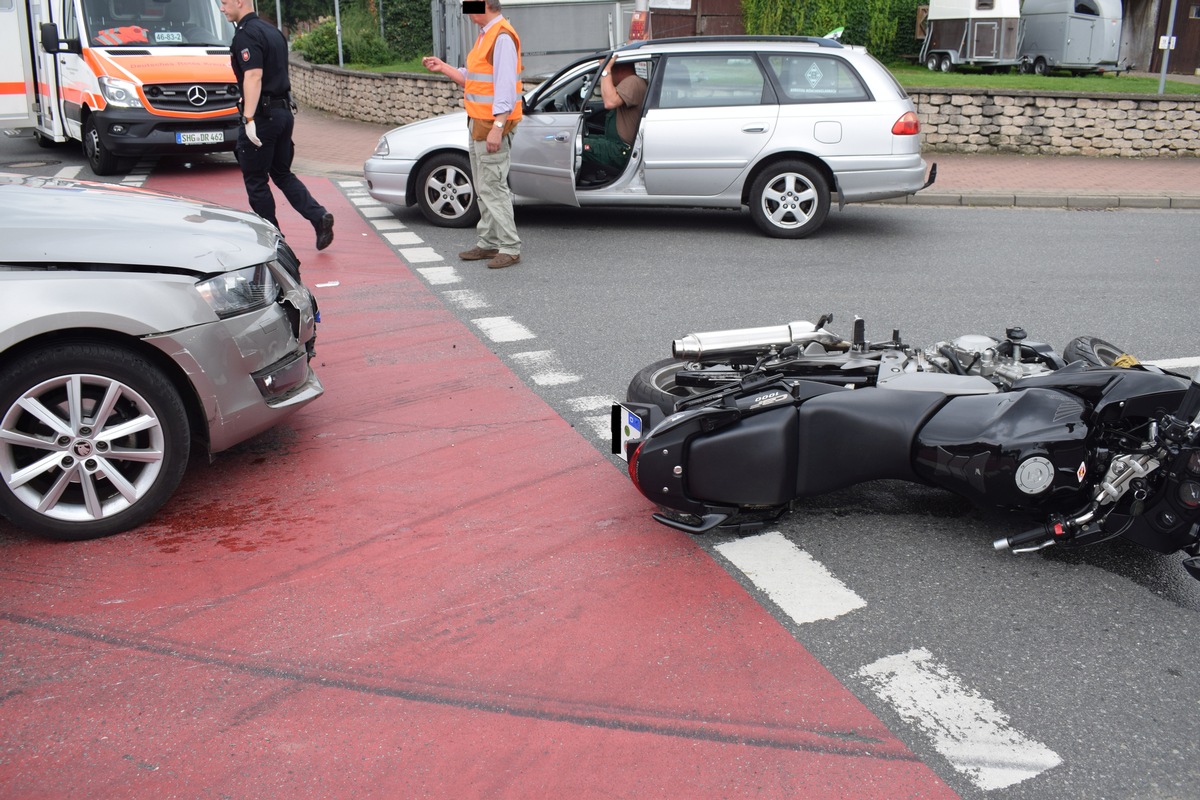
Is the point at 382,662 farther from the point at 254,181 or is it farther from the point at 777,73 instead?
the point at 777,73

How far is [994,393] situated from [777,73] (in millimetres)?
6716

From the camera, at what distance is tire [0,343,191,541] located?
414 centimetres

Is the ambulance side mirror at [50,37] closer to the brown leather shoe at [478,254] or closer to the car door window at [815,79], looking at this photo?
the brown leather shoe at [478,254]

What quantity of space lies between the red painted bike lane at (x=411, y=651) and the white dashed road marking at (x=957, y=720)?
128 mm

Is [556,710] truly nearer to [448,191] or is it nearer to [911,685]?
[911,685]

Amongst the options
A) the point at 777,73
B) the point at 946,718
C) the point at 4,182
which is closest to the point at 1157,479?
the point at 946,718

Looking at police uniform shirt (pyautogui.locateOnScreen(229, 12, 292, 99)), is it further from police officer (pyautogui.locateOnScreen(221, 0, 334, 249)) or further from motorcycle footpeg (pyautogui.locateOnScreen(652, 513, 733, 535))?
motorcycle footpeg (pyautogui.locateOnScreen(652, 513, 733, 535))

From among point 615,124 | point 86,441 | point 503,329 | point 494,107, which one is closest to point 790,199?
point 615,124

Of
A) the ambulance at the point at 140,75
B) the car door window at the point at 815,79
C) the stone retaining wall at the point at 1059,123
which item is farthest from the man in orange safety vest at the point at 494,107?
the stone retaining wall at the point at 1059,123

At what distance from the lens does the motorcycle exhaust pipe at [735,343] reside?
4.73 m

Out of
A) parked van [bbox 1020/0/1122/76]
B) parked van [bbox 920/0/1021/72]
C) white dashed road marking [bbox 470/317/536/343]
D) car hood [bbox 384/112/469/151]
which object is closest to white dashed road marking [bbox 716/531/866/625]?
white dashed road marking [bbox 470/317/536/343]

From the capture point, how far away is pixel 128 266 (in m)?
4.41

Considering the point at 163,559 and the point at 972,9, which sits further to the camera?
the point at 972,9

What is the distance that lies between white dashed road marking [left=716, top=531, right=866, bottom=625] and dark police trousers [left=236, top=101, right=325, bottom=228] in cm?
606
